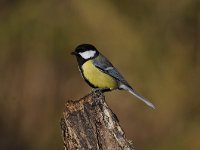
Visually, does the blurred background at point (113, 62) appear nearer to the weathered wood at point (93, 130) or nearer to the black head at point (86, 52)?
the black head at point (86, 52)

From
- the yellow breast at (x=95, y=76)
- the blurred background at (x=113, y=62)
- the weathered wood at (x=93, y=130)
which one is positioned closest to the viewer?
the weathered wood at (x=93, y=130)

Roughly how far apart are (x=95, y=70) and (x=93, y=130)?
1423 mm

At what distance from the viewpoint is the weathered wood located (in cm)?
341

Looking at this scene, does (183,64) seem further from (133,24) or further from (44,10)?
(44,10)

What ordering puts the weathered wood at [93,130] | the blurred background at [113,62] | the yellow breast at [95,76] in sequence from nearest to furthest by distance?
the weathered wood at [93,130], the yellow breast at [95,76], the blurred background at [113,62]

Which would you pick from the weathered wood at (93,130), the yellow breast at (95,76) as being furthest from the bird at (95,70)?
the weathered wood at (93,130)

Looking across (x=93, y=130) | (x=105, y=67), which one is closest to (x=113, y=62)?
(x=105, y=67)

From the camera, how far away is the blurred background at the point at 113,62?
7152 mm

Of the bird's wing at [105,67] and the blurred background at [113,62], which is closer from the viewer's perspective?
the bird's wing at [105,67]

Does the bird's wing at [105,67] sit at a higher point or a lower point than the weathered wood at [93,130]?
higher

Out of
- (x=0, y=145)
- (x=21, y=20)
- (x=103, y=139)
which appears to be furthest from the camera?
(x=21, y=20)

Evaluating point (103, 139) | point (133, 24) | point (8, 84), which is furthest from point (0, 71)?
point (103, 139)

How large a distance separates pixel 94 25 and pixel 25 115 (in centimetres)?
108

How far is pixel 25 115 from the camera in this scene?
24.1ft
